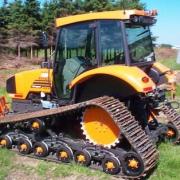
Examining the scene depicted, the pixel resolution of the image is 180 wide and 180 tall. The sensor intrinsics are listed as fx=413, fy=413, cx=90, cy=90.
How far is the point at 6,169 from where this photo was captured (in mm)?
6613

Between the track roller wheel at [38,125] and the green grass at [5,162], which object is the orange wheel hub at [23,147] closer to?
the green grass at [5,162]

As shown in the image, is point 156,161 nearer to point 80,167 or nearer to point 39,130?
point 80,167

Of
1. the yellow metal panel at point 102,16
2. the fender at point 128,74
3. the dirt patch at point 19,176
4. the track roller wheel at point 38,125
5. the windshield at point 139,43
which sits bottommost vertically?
the dirt patch at point 19,176

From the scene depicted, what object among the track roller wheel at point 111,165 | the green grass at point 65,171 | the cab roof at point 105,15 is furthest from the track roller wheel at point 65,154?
the cab roof at point 105,15

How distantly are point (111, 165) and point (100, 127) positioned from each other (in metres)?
0.69

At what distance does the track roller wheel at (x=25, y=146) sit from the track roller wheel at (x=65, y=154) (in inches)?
26.5

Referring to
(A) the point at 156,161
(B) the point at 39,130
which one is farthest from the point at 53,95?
(A) the point at 156,161

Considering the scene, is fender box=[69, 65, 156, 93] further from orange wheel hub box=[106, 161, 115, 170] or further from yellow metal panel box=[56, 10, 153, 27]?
orange wheel hub box=[106, 161, 115, 170]

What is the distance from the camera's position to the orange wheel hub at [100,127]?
254 inches

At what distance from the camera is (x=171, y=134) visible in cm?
763

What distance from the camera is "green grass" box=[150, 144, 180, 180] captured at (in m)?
6.10

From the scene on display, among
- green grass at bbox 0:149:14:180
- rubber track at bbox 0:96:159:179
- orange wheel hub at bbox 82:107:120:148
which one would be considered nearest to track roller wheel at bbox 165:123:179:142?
rubber track at bbox 0:96:159:179

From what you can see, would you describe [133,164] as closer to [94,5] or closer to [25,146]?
[25,146]

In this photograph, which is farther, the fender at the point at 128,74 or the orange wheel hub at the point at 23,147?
the orange wheel hub at the point at 23,147
